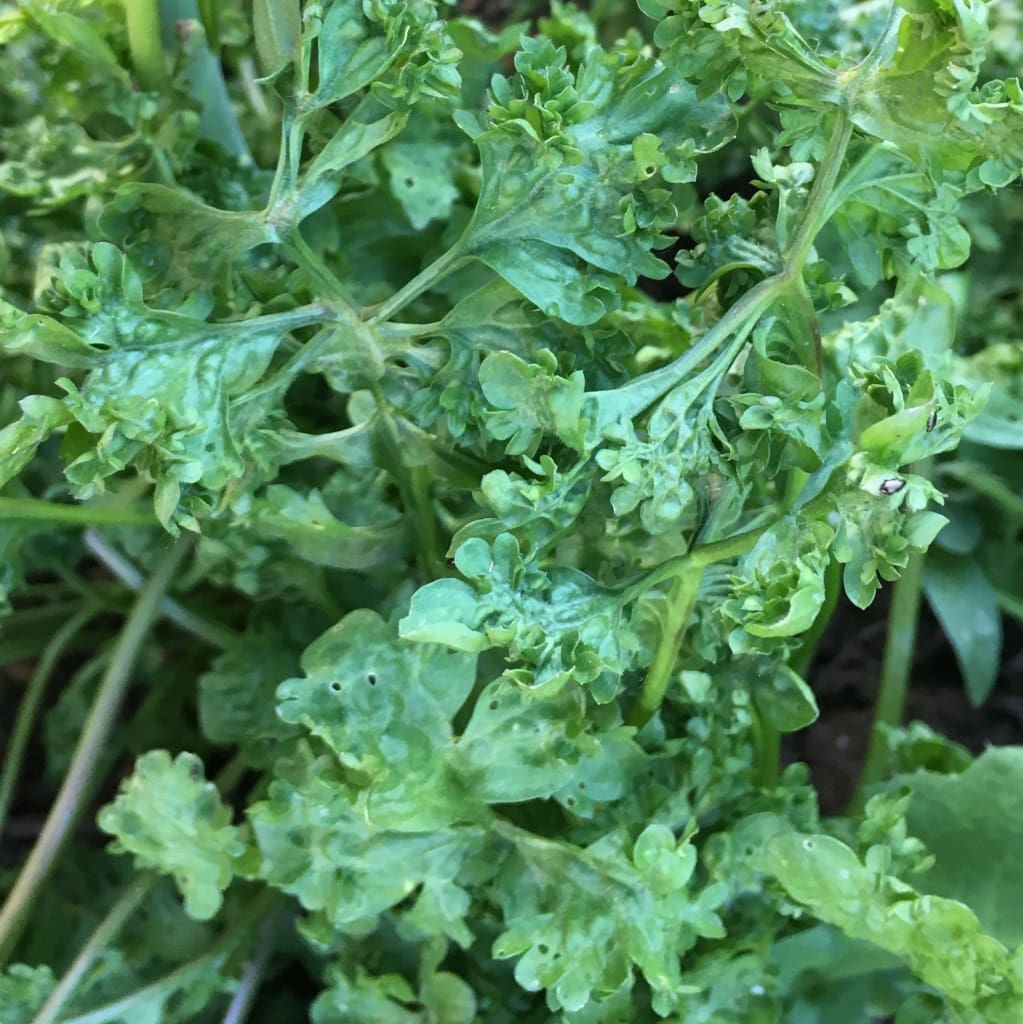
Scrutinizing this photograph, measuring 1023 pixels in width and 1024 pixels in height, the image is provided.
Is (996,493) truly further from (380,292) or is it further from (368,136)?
(368,136)

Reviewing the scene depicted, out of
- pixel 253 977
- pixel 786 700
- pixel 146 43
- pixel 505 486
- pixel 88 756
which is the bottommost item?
pixel 253 977

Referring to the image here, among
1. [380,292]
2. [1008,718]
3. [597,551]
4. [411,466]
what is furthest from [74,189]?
[1008,718]

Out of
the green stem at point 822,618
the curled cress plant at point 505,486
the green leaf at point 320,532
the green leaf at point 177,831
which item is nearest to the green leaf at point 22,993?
the curled cress plant at point 505,486

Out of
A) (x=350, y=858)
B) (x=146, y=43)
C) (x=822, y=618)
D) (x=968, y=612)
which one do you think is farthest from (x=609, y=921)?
(x=146, y=43)

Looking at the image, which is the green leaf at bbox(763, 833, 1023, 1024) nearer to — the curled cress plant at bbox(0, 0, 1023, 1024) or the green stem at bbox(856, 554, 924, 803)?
the curled cress plant at bbox(0, 0, 1023, 1024)

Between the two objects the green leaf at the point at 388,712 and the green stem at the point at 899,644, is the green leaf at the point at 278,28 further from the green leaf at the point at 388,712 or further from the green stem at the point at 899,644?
the green stem at the point at 899,644

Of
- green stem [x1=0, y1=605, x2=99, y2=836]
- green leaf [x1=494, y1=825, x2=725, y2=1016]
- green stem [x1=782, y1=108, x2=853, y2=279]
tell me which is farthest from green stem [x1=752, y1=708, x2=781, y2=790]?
green stem [x1=0, y1=605, x2=99, y2=836]

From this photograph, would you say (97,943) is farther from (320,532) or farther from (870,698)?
(870,698)
